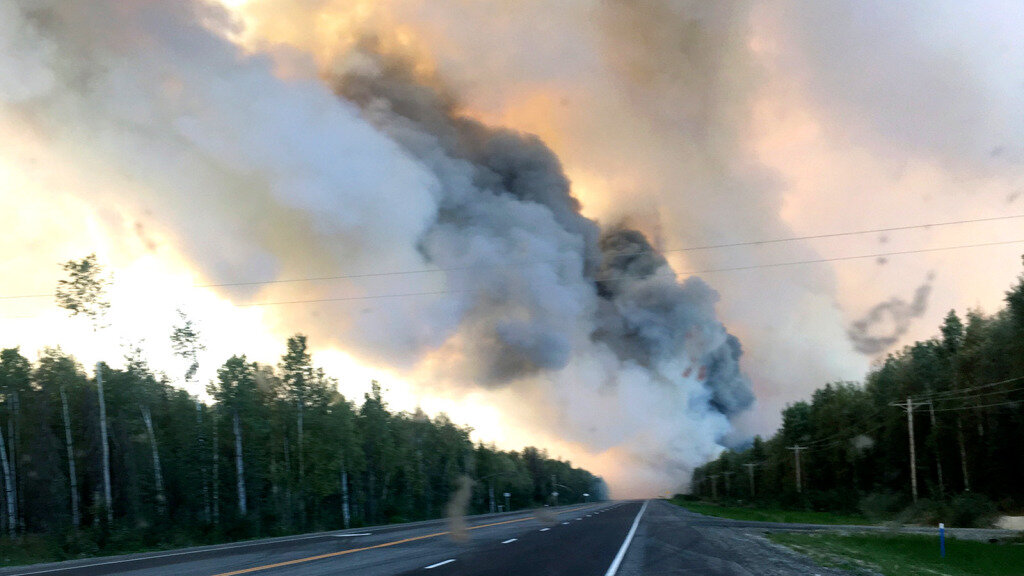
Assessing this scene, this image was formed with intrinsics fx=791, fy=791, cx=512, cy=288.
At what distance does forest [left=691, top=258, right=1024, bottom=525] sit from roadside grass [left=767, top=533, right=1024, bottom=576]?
29.8 meters

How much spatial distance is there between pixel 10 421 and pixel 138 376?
1015cm

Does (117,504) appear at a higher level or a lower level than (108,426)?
lower

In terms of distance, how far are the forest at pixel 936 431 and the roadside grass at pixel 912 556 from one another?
29808 mm

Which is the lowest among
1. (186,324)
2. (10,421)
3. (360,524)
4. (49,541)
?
(360,524)

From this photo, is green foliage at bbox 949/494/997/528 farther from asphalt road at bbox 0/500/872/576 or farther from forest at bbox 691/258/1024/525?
asphalt road at bbox 0/500/872/576

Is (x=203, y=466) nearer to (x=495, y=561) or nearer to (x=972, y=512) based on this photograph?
(x=495, y=561)

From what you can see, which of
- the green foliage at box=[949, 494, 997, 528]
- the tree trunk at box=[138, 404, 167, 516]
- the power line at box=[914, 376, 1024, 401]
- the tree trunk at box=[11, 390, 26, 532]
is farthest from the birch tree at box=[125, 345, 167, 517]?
the power line at box=[914, 376, 1024, 401]

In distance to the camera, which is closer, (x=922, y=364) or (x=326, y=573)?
(x=326, y=573)

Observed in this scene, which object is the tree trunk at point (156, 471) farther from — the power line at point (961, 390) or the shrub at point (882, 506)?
the power line at point (961, 390)

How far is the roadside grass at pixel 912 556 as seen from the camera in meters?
21.4

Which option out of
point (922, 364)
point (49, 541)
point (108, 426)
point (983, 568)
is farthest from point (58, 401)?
point (922, 364)

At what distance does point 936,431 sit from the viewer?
76.2 m

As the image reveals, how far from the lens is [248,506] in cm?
8038

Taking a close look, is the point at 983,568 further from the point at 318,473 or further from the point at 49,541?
the point at 318,473
